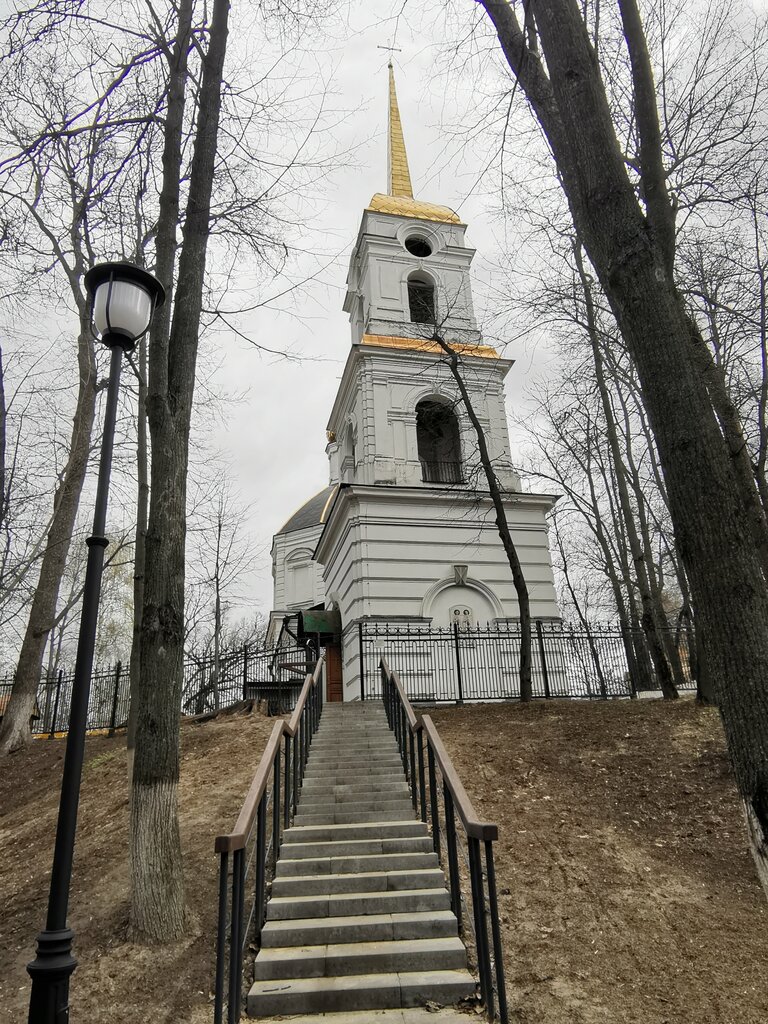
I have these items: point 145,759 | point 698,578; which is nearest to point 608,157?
point 698,578

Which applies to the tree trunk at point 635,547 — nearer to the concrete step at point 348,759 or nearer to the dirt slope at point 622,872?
the dirt slope at point 622,872

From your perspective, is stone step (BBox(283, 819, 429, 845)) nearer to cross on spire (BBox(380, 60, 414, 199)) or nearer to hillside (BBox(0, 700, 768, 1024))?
hillside (BBox(0, 700, 768, 1024))

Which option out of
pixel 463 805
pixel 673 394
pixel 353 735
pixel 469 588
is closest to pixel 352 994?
pixel 463 805

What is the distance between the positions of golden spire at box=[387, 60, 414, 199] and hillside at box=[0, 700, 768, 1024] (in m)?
20.2

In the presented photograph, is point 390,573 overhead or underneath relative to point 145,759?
overhead

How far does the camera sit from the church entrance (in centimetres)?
1866

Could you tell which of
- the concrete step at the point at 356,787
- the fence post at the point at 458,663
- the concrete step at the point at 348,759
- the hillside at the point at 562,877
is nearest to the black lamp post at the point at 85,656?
the hillside at the point at 562,877

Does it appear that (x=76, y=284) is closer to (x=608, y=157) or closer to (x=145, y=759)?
(x=145, y=759)

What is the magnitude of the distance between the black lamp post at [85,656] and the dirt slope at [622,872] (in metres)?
2.96

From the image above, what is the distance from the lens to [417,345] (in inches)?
766

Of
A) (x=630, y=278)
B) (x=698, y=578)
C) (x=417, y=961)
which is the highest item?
(x=630, y=278)

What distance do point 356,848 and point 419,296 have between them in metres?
17.7

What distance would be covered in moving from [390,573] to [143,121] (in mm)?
11219

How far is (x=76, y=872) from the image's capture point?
6.99 meters
